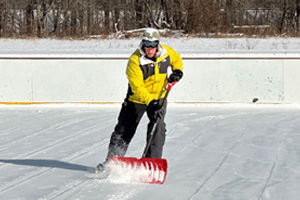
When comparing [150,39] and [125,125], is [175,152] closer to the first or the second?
[125,125]

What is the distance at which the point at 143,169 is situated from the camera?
17.4ft

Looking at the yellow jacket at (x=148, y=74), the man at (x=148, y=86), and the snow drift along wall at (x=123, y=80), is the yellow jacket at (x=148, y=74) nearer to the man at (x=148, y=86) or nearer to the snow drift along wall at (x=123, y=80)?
the man at (x=148, y=86)

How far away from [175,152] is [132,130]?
1.45 m

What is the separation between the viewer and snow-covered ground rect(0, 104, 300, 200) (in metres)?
5.05

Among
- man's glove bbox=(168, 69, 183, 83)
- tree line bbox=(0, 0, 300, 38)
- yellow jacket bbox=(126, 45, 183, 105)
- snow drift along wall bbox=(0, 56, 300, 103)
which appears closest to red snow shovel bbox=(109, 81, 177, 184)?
yellow jacket bbox=(126, 45, 183, 105)

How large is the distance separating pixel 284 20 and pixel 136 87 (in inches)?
977

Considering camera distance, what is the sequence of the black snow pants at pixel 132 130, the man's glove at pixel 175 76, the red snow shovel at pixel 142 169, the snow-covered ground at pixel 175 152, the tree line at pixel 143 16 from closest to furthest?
1. the snow-covered ground at pixel 175 152
2. the red snow shovel at pixel 142 169
3. the man's glove at pixel 175 76
4. the black snow pants at pixel 132 130
5. the tree line at pixel 143 16

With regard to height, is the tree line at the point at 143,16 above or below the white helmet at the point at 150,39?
above

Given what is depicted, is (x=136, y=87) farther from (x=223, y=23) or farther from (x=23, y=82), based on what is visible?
(x=223, y=23)

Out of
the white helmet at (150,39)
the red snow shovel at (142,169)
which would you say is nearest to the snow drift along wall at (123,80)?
the red snow shovel at (142,169)

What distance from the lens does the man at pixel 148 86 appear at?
519 cm

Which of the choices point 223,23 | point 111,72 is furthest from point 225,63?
point 223,23

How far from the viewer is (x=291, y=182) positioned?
5.34 metres

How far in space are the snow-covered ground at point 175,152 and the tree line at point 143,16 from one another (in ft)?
47.1
